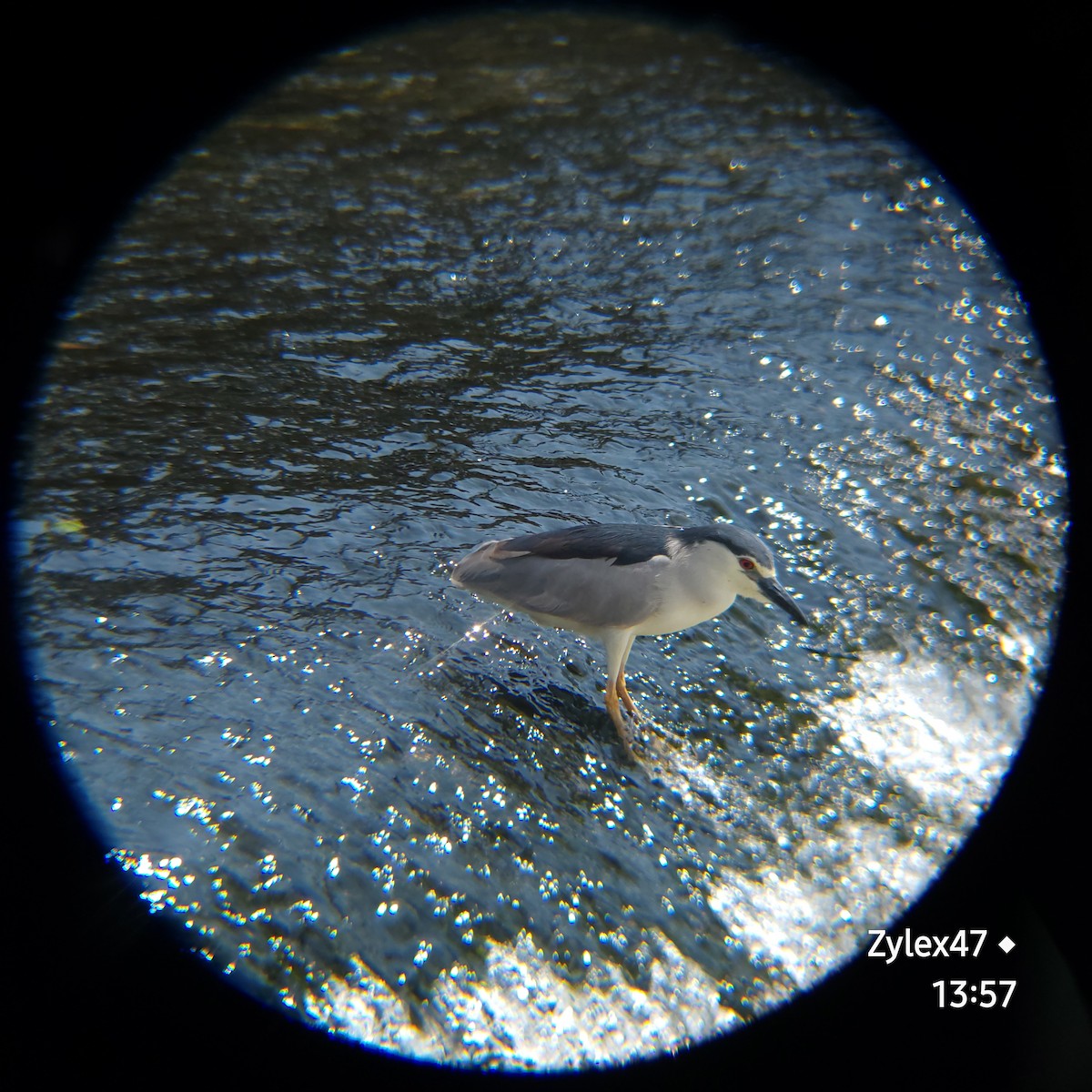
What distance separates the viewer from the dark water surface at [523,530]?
3475mm

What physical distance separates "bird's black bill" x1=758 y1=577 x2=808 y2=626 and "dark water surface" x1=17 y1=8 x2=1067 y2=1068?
445 mm

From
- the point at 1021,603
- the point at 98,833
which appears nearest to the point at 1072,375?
the point at 1021,603

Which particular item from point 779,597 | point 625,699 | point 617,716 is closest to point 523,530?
point 625,699

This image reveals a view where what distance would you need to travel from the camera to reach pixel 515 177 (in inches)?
377

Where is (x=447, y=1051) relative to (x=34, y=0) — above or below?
Result: below

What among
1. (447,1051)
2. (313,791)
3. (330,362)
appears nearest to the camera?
(447,1051)

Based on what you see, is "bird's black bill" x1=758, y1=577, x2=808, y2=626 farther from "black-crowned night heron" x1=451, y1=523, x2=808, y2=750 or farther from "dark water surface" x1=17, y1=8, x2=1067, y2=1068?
"dark water surface" x1=17, y1=8, x2=1067, y2=1068

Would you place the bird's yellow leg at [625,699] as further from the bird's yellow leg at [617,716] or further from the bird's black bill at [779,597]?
the bird's black bill at [779,597]

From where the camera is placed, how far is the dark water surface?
3.47m

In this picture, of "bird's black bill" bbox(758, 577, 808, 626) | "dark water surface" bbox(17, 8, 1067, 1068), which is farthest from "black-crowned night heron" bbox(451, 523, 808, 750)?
"dark water surface" bbox(17, 8, 1067, 1068)

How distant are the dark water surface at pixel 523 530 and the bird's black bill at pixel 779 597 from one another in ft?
1.46

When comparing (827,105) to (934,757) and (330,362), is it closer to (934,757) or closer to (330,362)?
(330,362)

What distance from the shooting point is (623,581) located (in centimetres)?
457

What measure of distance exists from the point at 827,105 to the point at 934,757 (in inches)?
358
